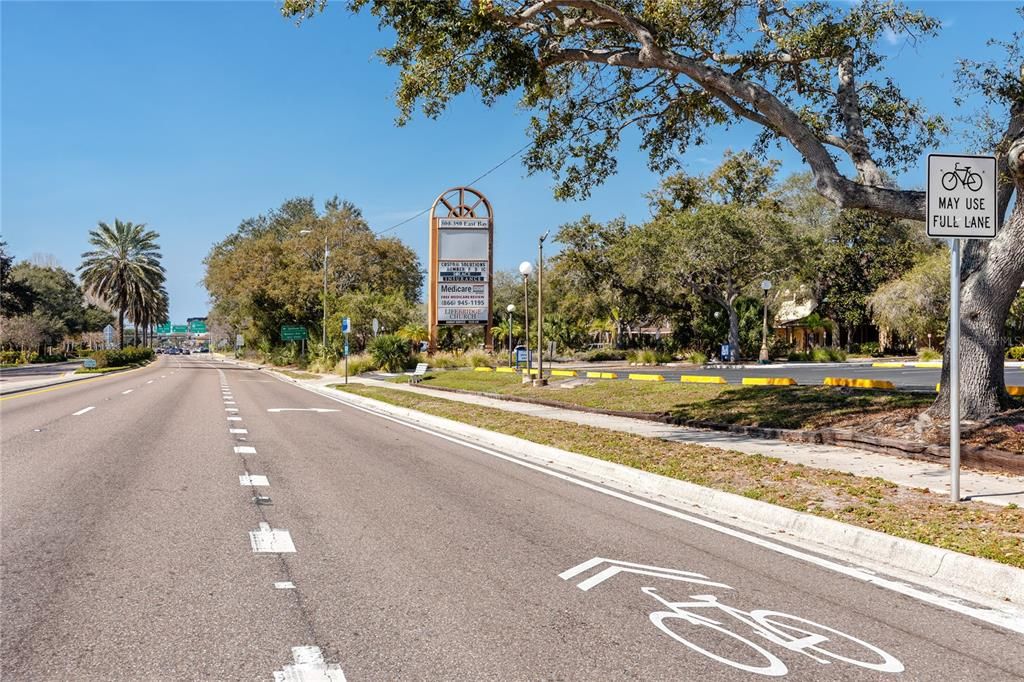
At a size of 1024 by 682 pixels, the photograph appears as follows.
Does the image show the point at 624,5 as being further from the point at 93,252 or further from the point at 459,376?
the point at 93,252

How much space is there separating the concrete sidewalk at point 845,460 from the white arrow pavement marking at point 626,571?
403 cm

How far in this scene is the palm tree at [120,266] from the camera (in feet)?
223

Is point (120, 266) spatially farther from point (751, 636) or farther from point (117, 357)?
point (751, 636)

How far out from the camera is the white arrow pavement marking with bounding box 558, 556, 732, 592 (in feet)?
18.5

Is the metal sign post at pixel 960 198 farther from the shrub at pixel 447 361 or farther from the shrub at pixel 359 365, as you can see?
the shrub at pixel 359 365

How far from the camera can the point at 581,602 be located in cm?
514

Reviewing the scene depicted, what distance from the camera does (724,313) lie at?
50.3m

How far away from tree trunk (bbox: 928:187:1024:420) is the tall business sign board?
3318 cm

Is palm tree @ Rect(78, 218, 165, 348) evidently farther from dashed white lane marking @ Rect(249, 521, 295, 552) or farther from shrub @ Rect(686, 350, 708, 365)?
dashed white lane marking @ Rect(249, 521, 295, 552)

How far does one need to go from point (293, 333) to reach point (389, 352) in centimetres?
2183

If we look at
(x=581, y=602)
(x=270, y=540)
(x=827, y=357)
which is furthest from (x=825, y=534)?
(x=827, y=357)

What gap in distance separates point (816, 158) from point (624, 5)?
4.20 m

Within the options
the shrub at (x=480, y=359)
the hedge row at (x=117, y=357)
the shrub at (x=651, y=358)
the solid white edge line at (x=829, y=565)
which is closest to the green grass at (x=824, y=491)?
the solid white edge line at (x=829, y=565)

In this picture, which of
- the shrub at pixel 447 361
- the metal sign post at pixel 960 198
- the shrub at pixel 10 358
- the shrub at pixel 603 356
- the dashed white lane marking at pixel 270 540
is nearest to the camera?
the dashed white lane marking at pixel 270 540
